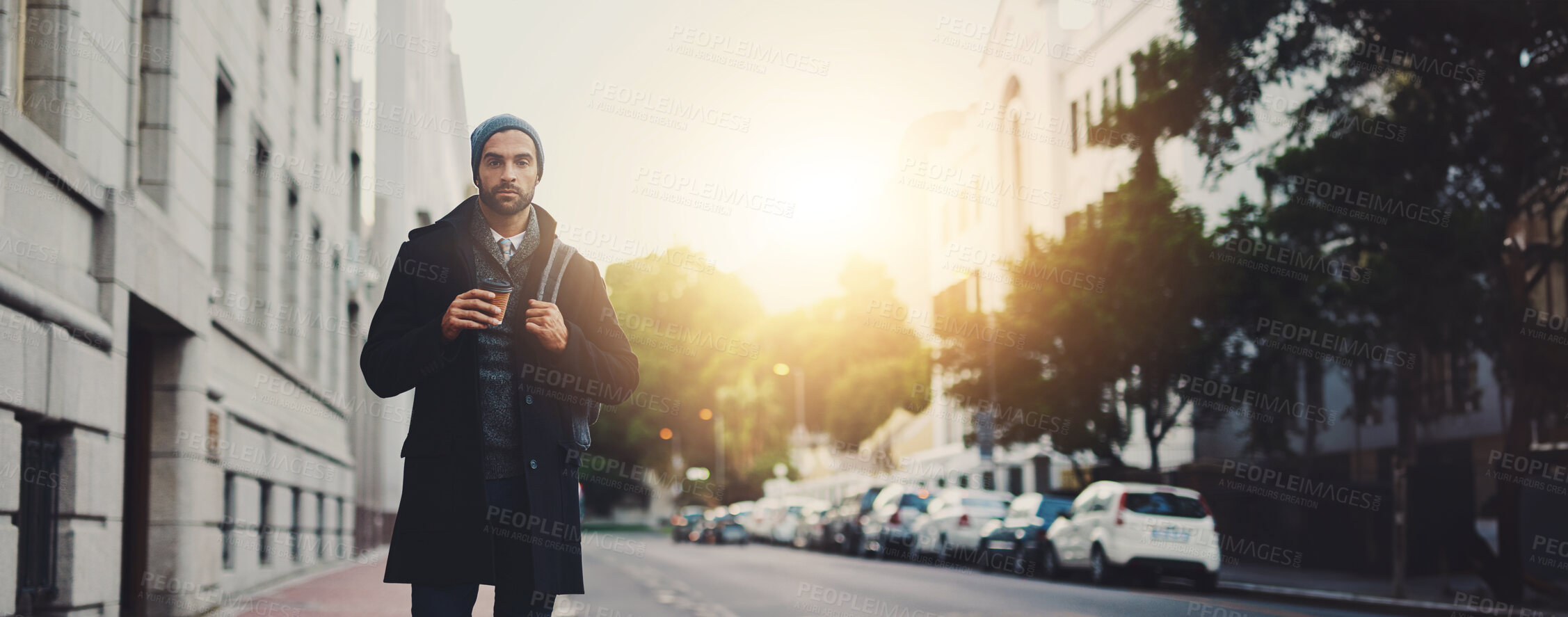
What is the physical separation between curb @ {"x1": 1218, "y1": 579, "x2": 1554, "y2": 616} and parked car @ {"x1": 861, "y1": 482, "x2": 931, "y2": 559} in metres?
12.6

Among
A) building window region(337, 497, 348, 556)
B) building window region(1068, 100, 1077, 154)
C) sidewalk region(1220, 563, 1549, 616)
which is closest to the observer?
sidewalk region(1220, 563, 1549, 616)

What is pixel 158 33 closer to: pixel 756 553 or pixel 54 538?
pixel 54 538

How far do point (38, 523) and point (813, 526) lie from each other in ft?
115

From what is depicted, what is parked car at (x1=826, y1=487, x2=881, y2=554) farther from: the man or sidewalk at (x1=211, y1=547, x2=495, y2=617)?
the man

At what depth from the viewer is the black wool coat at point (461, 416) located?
11.3ft

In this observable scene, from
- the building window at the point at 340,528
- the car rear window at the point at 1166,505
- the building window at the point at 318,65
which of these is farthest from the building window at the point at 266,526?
the car rear window at the point at 1166,505

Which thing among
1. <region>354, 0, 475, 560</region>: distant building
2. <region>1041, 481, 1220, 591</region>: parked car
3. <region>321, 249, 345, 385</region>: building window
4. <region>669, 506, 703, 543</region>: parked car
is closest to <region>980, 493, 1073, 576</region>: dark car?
<region>1041, 481, 1220, 591</region>: parked car

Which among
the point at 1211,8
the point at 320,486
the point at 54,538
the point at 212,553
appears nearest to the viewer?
the point at 54,538

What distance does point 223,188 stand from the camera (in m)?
17.4

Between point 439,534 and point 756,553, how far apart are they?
3379 cm

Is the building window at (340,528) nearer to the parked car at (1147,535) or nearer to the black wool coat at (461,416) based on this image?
the parked car at (1147,535)

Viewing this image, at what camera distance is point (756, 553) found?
36.8 meters

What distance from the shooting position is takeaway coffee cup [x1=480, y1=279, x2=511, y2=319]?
3.38 m

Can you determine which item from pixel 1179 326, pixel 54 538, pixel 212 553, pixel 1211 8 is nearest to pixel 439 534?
pixel 54 538
